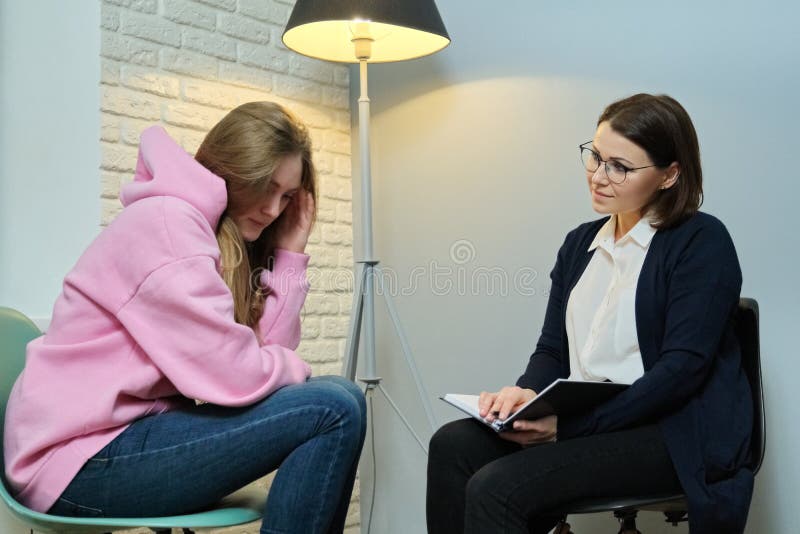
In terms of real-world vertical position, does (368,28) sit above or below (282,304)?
above

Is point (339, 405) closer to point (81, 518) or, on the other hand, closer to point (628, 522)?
point (81, 518)

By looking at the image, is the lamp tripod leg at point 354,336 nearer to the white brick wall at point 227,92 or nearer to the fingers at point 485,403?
the white brick wall at point 227,92

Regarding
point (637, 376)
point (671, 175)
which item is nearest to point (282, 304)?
point (637, 376)

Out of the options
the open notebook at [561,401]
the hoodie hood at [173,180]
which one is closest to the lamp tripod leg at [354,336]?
the open notebook at [561,401]

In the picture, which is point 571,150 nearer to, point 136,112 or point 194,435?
point 136,112

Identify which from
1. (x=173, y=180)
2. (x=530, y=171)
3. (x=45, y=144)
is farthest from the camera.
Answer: (x=530, y=171)

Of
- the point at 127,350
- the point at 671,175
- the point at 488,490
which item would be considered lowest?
the point at 488,490

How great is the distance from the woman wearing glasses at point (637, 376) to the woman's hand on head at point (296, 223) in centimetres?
49

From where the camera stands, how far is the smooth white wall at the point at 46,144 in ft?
6.75

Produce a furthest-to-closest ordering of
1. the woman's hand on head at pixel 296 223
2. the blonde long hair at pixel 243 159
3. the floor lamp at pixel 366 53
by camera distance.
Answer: the floor lamp at pixel 366 53, the woman's hand on head at pixel 296 223, the blonde long hair at pixel 243 159

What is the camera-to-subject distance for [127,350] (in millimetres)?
1373

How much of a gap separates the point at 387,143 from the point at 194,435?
64.1 inches

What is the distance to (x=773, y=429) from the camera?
1938mm

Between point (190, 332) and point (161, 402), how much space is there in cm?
16
